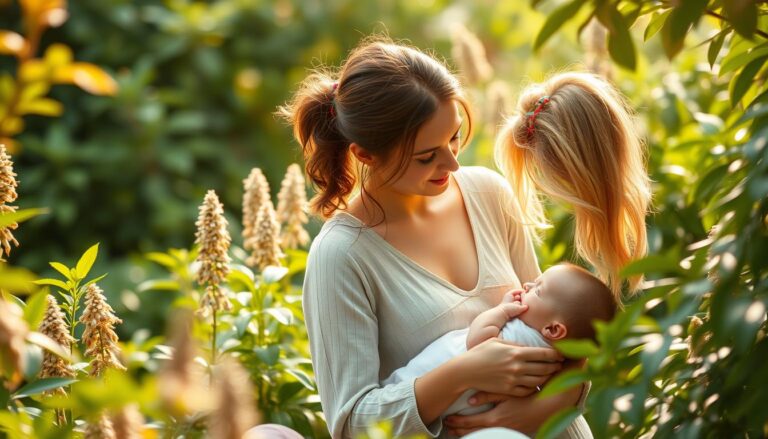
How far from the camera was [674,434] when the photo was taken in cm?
115

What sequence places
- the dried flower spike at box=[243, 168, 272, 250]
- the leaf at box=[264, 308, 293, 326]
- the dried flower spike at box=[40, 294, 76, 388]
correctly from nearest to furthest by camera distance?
the dried flower spike at box=[40, 294, 76, 388], the leaf at box=[264, 308, 293, 326], the dried flower spike at box=[243, 168, 272, 250]

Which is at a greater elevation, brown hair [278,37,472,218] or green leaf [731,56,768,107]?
brown hair [278,37,472,218]

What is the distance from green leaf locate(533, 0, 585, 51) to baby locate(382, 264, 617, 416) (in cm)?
64

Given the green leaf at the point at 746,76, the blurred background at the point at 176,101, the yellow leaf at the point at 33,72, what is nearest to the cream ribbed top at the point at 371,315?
the green leaf at the point at 746,76

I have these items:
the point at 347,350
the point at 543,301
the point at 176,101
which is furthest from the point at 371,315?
the point at 176,101

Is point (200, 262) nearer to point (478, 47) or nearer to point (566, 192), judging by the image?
point (566, 192)

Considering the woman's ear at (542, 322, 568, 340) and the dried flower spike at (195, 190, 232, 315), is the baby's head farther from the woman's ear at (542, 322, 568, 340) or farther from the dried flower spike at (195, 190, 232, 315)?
the dried flower spike at (195, 190, 232, 315)

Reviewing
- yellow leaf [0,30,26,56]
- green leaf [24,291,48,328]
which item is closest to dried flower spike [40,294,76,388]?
green leaf [24,291,48,328]

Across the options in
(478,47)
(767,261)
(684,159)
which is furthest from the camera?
(478,47)

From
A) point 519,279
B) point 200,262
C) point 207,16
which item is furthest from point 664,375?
point 207,16

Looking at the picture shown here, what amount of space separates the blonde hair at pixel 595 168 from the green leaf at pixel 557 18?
2.01 feet

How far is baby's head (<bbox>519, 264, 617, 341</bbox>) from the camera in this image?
1606mm

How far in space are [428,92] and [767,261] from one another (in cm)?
72

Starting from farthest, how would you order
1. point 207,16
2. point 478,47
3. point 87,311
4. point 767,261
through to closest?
point 207,16, point 478,47, point 87,311, point 767,261
